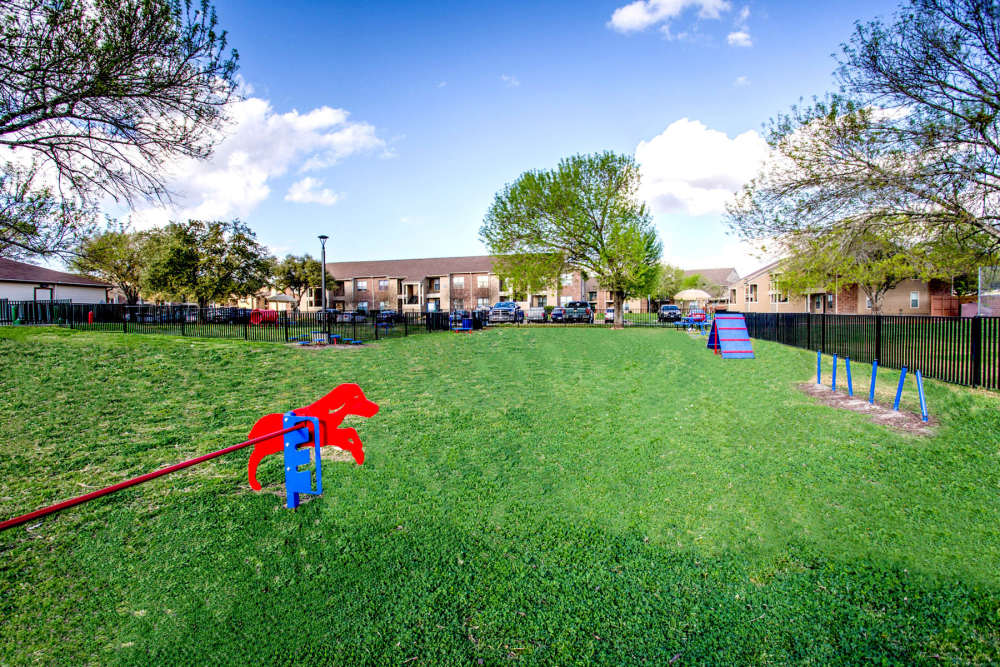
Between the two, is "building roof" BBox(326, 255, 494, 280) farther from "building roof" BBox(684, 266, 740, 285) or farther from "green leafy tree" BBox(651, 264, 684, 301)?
"building roof" BBox(684, 266, 740, 285)

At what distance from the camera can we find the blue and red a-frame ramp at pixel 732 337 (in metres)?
15.0

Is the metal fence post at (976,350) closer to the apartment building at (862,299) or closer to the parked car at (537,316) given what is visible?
the apartment building at (862,299)

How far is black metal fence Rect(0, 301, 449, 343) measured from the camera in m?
21.1

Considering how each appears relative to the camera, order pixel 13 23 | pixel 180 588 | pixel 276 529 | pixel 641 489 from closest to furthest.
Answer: pixel 180 588 < pixel 276 529 < pixel 641 489 < pixel 13 23

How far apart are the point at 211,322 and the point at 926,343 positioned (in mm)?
28919

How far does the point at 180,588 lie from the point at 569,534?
9.13 feet

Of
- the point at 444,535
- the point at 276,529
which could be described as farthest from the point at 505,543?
the point at 276,529

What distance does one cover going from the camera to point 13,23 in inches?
341

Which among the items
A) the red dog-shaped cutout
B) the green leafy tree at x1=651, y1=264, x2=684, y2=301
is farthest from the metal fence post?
the green leafy tree at x1=651, y1=264, x2=684, y2=301

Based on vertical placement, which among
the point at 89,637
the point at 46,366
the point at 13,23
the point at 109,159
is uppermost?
the point at 13,23

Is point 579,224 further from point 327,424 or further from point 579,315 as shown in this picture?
point 327,424

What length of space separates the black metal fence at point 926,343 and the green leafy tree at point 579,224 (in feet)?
66.1

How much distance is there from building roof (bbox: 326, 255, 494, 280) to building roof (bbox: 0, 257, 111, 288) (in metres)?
26.1

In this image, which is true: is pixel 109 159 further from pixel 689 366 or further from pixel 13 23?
pixel 689 366
